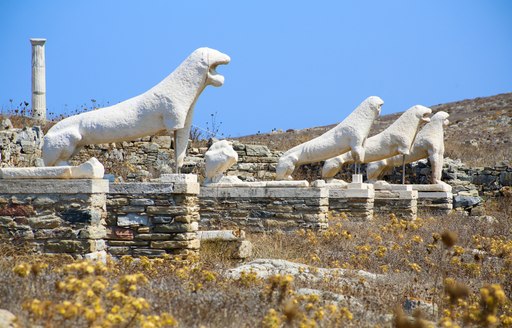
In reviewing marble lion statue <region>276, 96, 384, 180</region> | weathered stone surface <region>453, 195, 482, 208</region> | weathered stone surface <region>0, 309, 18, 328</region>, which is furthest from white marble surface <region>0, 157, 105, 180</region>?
weathered stone surface <region>453, 195, 482, 208</region>

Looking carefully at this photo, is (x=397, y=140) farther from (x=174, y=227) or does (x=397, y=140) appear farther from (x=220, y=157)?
(x=174, y=227)

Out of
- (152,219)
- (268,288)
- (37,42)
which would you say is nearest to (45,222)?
(152,219)

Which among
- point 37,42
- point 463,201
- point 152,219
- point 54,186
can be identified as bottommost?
point 463,201

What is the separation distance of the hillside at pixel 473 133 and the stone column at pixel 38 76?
6.64 meters

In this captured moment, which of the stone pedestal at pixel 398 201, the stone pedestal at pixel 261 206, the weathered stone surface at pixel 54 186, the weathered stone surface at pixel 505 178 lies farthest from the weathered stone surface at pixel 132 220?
the weathered stone surface at pixel 505 178

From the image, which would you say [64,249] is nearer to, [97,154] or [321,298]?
[321,298]

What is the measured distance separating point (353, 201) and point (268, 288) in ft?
34.5

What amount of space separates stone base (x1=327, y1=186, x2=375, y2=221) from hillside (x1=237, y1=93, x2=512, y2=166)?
7.84 metres

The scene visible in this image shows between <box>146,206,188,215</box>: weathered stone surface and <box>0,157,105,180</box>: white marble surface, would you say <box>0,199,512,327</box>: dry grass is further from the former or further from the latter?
<box>0,157,105,180</box>: white marble surface

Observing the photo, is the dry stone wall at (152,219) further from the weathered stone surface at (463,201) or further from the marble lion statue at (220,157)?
→ the weathered stone surface at (463,201)

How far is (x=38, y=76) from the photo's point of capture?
2170 centimetres

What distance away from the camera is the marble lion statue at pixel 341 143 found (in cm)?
1570

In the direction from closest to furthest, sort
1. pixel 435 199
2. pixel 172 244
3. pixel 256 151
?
pixel 172 244 < pixel 435 199 < pixel 256 151

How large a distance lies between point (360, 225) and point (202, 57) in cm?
602
